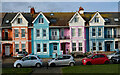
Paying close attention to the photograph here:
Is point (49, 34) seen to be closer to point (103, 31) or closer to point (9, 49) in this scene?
point (9, 49)

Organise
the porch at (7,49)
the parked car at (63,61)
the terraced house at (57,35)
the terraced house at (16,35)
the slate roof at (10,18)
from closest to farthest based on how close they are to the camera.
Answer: the parked car at (63,61), the terraced house at (16,35), the terraced house at (57,35), the porch at (7,49), the slate roof at (10,18)

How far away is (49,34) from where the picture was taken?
3419 centimetres

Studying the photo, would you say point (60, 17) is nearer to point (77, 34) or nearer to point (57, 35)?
point (57, 35)

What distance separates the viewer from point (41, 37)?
33.8 m

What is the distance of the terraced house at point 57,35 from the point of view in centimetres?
3353

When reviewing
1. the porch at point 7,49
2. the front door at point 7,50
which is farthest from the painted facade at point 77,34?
the front door at point 7,50

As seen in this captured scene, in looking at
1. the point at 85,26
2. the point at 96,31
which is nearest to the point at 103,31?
the point at 96,31

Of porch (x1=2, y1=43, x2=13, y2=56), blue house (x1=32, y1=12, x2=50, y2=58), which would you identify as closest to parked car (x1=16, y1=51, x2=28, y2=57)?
blue house (x1=32, y1=12, x2=50, y2=58)

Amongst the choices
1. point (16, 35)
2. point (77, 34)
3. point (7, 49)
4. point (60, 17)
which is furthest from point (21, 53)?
point (77, 34)

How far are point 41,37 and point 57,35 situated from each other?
3396 millimetres

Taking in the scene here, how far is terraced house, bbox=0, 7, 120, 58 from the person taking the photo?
33531mm

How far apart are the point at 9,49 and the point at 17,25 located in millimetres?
5674

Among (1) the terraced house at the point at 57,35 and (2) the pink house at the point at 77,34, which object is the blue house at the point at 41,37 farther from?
(2) the pink house at the point at 77,34

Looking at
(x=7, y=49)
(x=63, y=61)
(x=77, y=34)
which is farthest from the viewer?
(x=7, y=49)
